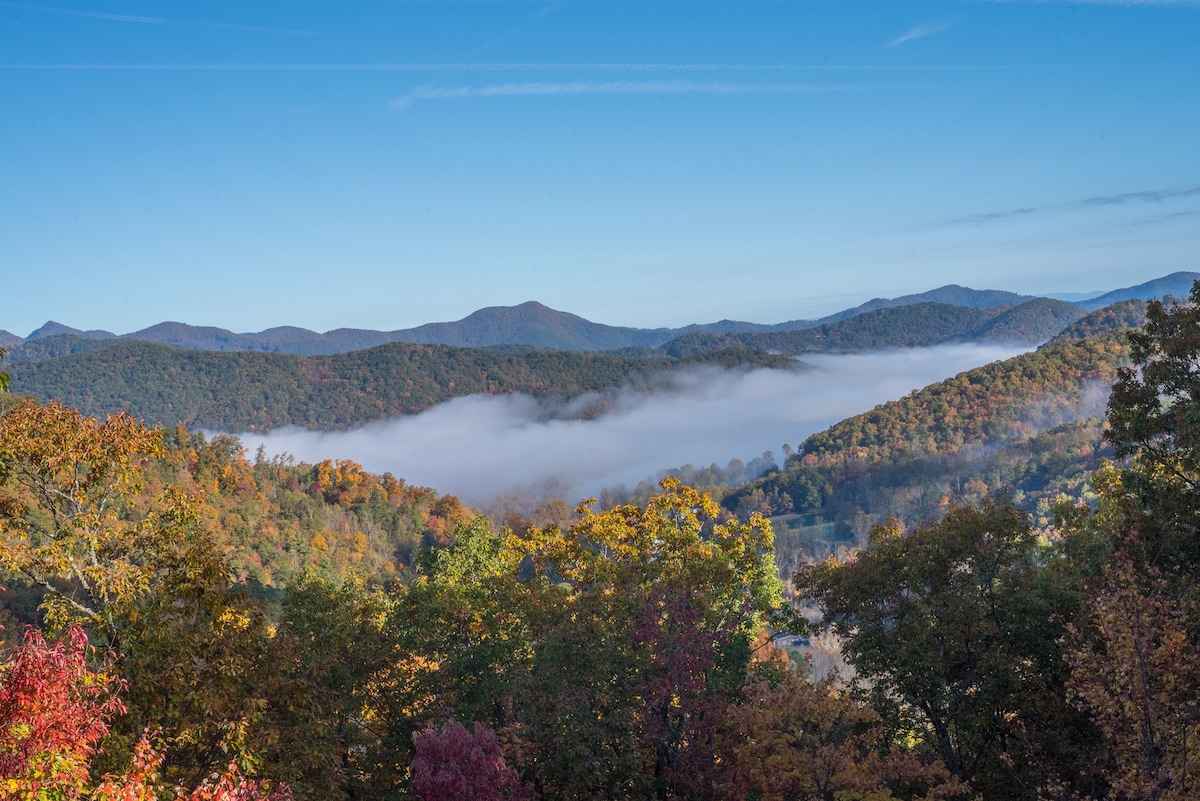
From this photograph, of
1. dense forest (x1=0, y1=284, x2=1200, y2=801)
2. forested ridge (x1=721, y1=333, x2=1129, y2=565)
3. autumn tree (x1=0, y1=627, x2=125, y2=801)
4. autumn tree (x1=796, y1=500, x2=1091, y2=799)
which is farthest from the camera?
forested ridge (x1=721, y1=333, x2=1129, y2=565)

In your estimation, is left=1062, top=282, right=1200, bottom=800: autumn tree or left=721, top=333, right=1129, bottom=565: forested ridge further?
left=721, top=333, right=1129, bottom=565: forested ridge

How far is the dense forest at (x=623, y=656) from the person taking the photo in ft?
36.1

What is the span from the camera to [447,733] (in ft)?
43.3

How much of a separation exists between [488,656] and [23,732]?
Answer: 11534 millimetres

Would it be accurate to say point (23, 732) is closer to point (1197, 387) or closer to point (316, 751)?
point (316, 751)

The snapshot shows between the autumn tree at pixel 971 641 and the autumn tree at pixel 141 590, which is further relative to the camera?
the autumn tree at pixel 971 641

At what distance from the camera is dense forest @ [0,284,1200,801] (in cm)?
1100

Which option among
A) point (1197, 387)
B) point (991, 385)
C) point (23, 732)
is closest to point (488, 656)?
point (23, 732)

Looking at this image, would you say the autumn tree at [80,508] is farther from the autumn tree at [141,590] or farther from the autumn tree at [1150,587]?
the autumn tree at [1150,587]

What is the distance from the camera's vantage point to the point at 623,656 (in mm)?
17828

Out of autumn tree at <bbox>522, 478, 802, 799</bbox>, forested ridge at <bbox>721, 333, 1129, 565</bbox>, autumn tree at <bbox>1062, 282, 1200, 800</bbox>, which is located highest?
autumn tree at <bbox>1062, 282, 1200, 800</bbox>

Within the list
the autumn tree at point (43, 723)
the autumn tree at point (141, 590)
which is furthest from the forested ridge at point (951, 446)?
the autumn tree at point (43, 723)

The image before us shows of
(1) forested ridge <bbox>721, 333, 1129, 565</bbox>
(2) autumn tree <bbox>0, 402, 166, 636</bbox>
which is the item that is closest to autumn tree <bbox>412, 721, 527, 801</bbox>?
(2) autumn tree <bbox>0, 402, 166, 636</bbox>

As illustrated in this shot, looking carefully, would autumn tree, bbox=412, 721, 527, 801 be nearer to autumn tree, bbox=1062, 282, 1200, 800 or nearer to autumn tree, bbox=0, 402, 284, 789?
autumn tree, bbox=0, 402, 284, 789
